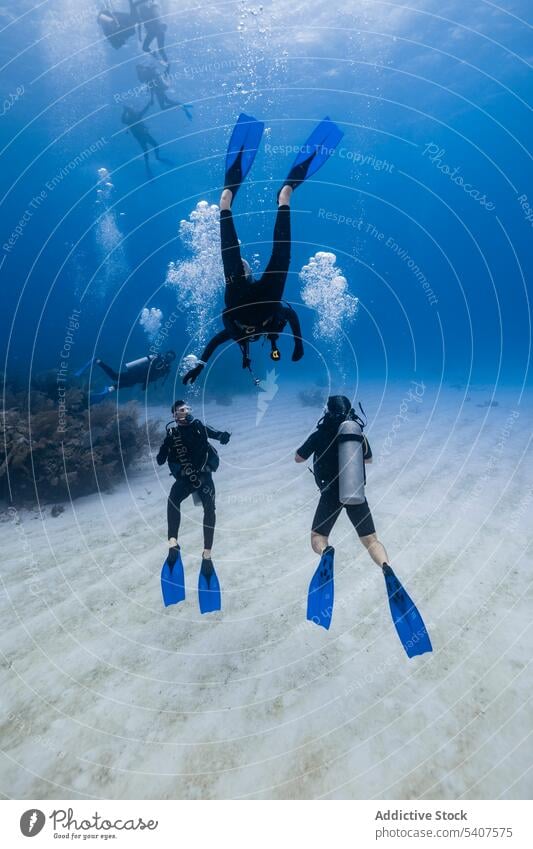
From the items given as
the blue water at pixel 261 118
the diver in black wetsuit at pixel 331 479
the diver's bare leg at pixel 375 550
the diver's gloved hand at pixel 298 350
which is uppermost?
the blue water at pixel 261 118

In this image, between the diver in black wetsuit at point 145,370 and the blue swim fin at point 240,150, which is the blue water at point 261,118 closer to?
the diver in black wetsuit at point 145,370

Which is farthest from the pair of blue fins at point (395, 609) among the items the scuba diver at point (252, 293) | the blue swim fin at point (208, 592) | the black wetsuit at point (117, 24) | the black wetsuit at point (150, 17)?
the black wetsuit at point (117, 24)

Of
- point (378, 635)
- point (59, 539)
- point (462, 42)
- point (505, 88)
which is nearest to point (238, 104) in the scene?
point (462, 42)

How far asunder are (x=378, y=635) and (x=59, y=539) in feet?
18.8

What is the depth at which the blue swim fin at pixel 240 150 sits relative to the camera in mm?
5742

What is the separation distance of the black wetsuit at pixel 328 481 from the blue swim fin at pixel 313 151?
3793 millimetres

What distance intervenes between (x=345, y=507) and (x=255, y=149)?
18.6 ft

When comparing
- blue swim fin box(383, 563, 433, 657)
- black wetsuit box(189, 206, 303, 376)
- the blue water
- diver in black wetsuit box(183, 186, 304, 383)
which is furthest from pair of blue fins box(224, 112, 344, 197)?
blue swim fin box(383, 563, 433, 657)

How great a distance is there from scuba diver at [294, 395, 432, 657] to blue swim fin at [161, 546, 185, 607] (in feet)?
5.99

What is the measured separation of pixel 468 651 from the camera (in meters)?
4.67

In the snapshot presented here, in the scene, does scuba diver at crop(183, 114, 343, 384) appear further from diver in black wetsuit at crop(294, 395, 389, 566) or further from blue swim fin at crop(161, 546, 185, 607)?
blue swim fin at crop(161, 546, 185, 607)

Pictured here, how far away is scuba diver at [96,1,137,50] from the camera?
19.3m

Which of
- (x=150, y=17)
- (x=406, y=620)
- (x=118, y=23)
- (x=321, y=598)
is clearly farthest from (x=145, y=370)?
(x=118, y=23)

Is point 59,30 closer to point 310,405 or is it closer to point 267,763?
point 310,405
